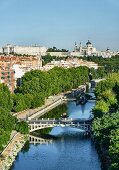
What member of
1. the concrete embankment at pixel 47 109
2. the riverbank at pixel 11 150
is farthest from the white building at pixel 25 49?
the riverbank at pixel 11 150

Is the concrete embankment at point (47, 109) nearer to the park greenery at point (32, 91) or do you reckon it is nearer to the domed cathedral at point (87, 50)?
the park greenery at point (32, 91)

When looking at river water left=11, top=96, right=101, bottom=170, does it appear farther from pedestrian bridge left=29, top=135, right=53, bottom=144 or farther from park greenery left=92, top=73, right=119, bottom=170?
park greenery left=92, top=73, right=119, bottom=170

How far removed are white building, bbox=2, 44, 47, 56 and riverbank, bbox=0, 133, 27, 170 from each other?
46865 mm

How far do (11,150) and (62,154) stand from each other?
4.55 ft

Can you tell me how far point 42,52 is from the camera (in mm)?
63875

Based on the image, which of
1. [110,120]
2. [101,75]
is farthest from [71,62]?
[110,120]

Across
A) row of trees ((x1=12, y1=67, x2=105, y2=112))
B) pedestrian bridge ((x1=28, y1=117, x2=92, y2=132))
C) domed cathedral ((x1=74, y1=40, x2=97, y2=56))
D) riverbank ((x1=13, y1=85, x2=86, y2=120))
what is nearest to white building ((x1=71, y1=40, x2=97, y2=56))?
domed cathedral ((x1=74, y1=40, x2=97, y2=56))

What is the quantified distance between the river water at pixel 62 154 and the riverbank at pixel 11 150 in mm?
138

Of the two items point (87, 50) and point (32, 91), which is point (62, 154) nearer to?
point (32, 91)

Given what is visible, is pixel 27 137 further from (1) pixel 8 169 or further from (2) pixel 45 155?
(1) pixel 8 169

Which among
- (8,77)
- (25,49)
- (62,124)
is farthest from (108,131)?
(25,49)

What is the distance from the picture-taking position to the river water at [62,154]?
13.8 metres

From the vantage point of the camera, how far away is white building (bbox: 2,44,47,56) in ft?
209

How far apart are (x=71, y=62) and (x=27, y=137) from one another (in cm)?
3001
